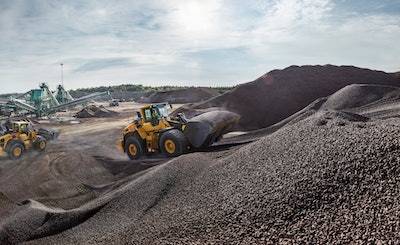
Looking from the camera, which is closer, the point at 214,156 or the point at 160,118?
the point at 214,156

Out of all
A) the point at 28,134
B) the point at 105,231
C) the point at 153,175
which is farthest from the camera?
the point at 28,134

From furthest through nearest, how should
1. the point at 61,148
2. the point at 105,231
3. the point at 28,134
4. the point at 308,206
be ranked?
the point at 61,148 → the point at 28,134 → the point at 105,231 → the point at 308,206

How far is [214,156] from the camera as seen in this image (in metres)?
10.2

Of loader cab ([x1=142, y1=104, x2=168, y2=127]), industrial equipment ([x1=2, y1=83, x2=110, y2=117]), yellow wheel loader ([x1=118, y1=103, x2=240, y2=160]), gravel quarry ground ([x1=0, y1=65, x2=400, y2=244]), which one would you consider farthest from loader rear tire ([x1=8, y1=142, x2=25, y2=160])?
industrial equipment ([x1=2, y1=83, x2=110, y2=117])

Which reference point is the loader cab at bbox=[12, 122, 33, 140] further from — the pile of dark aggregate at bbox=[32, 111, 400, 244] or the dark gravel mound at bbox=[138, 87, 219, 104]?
Answer: the dark gravel mound at bbox=[138, 87, 219, 104]

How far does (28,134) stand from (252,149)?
1159 cm

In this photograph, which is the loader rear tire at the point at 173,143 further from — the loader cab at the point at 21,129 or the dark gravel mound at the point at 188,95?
the dark gravel mound at the point at 188,95

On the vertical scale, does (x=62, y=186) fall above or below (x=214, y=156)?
below

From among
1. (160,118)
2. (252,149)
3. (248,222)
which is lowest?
(248,222)

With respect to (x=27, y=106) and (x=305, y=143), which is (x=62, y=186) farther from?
(x=27, y=106)

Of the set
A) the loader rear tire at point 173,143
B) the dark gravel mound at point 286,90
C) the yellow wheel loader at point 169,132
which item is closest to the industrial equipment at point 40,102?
the dark gravel mound at point 286,90

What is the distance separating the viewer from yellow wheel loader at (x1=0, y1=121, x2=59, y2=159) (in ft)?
47.7

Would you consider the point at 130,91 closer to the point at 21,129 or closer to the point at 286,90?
the point at 286,90

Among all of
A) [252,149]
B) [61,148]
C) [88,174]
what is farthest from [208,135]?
[61,148]
